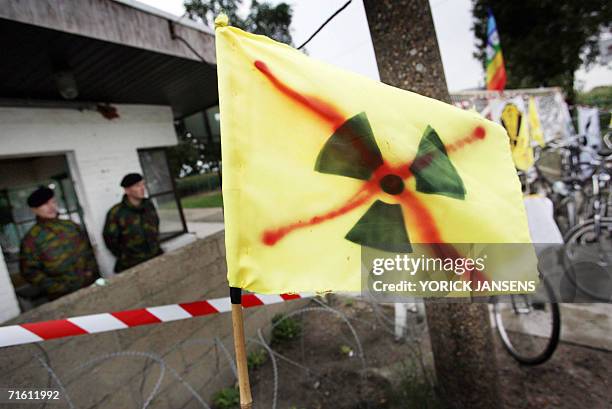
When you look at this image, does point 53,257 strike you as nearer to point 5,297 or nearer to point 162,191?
point 5,297

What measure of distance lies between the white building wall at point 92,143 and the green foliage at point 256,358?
6.67ft

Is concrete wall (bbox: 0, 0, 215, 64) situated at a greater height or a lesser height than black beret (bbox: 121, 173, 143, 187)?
greater

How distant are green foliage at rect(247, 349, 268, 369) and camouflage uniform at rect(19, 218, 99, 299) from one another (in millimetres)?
1887

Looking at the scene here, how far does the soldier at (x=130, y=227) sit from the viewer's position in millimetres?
3592

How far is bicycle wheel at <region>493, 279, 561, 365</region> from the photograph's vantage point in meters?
2.72

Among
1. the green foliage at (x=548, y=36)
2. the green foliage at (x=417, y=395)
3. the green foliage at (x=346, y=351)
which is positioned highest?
the green foliage at (x=548, y=36)

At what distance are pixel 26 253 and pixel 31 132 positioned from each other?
122 cm

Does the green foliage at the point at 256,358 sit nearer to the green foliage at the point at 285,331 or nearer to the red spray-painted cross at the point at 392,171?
the green foliage at the point at 285,331

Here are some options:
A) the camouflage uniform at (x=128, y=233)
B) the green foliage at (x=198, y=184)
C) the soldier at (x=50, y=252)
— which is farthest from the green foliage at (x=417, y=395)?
the green foliage at (x=198, y=184)

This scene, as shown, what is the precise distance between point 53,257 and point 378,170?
3186mm

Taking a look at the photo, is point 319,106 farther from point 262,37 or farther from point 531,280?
point 531,280

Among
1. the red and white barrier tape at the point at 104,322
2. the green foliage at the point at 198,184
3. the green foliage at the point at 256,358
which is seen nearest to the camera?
the red and white barrier tape at the point at 104,322

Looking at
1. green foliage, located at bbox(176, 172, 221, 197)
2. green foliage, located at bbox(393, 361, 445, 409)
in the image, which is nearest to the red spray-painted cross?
green foliage, located at bbox(393, 361, 445, 409)

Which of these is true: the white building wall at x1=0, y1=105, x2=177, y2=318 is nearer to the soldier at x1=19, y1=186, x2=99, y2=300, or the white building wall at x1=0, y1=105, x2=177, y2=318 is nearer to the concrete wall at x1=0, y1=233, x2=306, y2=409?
the soldier at x1=19, y1=186, x2=99, y2=300
